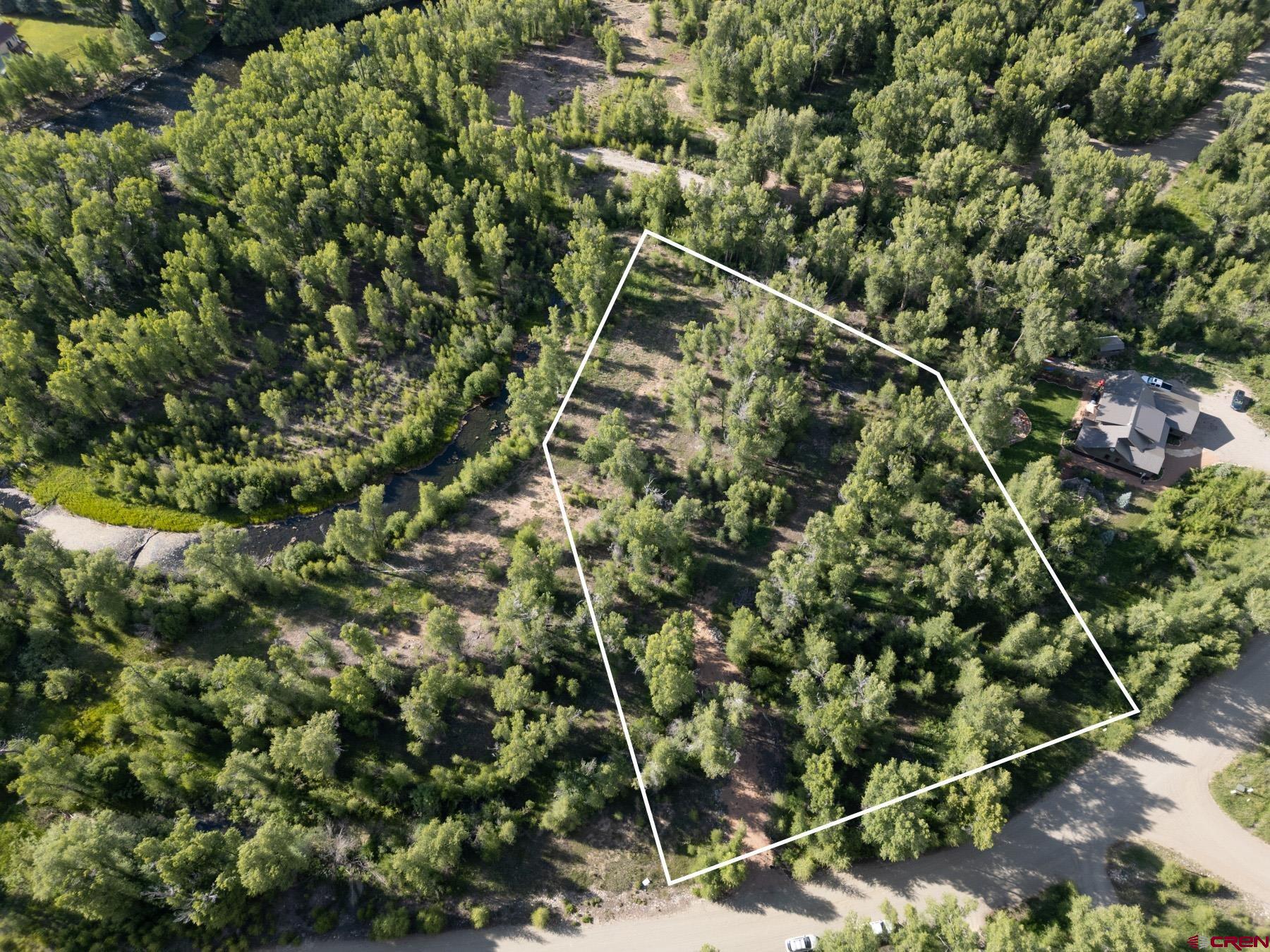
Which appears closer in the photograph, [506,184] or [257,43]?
[506,184]

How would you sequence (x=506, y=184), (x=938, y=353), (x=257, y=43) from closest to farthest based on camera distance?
(x=938, y=353) < (x=506, y=184) < (x=257, y=43)

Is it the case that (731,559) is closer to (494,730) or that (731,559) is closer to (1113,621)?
(494,730)

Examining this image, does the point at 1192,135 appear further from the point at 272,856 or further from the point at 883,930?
the point at 272,856

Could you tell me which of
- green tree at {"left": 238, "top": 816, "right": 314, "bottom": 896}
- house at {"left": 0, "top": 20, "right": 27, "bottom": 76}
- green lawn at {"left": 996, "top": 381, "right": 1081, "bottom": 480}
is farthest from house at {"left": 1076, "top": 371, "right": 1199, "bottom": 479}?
house at {"left": 0, "top": 20, "right": 27, "bottom": 76}

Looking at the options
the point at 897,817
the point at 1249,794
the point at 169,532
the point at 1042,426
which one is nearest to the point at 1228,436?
the point at 1042,426

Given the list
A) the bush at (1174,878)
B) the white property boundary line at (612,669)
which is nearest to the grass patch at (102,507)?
the white property boundary line at (612,669)

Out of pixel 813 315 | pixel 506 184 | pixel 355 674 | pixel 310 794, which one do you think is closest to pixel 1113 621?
pixel 813 315

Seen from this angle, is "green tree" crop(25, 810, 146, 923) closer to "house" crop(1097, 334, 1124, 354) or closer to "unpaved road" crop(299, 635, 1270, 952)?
"unpaved road" crop(299, 635, 1270, 952)

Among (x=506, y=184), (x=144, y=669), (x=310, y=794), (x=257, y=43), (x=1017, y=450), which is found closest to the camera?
(x=310, y=794)

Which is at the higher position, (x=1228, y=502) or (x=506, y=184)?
(x=506, y=184)
